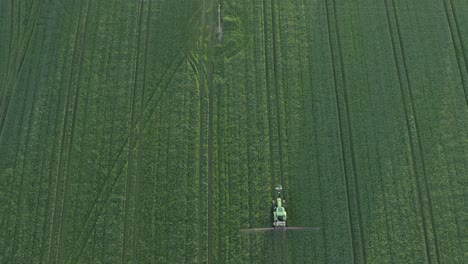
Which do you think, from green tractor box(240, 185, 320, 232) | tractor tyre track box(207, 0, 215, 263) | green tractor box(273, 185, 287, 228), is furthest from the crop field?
green tractor box(273, 185, 287, 228)

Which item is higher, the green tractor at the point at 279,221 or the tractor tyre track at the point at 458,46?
the tractor tyre track at the point at 458,46

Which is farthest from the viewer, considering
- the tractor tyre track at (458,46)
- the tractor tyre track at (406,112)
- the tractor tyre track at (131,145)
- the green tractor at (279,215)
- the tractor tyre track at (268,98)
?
the tractor tyre track at (458,46)

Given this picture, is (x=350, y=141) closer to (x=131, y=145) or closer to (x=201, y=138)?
(x=201, y=138)

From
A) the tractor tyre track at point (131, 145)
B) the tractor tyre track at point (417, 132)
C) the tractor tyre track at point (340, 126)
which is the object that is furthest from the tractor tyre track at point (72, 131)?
the tractor tyre track at point (417, 132)

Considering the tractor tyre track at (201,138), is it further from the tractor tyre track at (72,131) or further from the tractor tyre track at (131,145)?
the tractor tyre track at (72,131)

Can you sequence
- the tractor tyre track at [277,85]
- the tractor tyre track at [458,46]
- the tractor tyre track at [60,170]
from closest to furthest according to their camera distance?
1. the tractor tyre track at [60,170]
2. the tractor tyre track at [277,85]
3. the tractor tyre track at [458,46]

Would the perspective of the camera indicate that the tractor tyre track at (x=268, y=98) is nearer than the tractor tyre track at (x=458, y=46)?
Yes

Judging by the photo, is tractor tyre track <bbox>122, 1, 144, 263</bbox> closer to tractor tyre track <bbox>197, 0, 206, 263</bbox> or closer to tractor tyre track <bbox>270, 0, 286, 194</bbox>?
tractor tyre track <bbox>197, 0, 206, 263</bbox>

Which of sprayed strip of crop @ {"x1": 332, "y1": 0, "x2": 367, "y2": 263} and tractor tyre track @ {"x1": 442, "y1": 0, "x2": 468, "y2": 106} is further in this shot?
tractor tyre track @ {"x1": 442, "y1": 0, "x2": 468, "y2": 106}

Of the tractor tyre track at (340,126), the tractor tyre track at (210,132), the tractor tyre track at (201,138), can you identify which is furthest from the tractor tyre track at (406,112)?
the tractor tyre track at (201,138)
